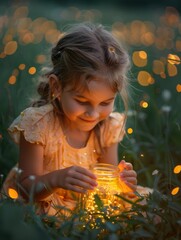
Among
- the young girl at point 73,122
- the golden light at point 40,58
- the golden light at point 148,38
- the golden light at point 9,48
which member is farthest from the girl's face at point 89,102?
the golden light at point 148,38

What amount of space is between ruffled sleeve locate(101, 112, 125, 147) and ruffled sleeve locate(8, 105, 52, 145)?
0.89 ft

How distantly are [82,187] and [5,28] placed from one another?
75.4 inches

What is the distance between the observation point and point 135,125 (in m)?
2.70

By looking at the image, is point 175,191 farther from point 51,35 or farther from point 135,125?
point 51,35

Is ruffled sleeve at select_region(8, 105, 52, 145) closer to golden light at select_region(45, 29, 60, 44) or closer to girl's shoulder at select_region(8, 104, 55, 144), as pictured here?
girl's shoulder at select_region(8, 104, 55, 144)

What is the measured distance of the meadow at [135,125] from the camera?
1662 millimetres

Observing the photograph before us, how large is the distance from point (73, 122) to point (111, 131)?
21 centimetres

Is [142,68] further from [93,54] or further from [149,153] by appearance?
[93,54]

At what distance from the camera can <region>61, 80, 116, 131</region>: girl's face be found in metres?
2.04

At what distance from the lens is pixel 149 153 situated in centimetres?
288

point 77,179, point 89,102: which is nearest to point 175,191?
point 77,179

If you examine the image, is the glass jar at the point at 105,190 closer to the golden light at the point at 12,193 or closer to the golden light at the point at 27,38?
the golden light at the point at 12,193

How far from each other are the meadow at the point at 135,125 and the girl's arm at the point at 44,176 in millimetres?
130

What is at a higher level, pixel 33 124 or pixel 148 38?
pixel 148 38
